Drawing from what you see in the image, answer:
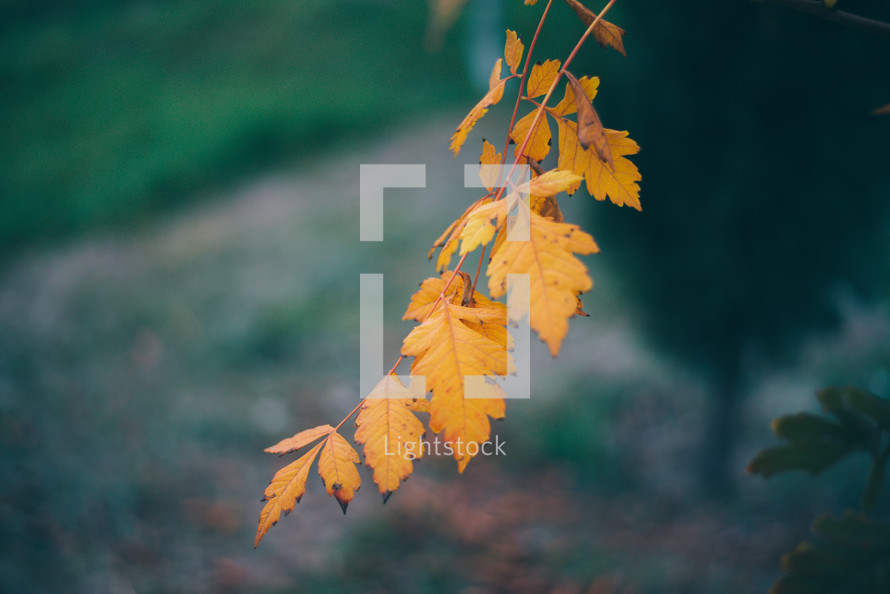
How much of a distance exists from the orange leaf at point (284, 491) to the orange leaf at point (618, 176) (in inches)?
18.0

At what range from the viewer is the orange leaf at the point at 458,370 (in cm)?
44

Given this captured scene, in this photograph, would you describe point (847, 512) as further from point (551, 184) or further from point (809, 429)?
point (551, 184)

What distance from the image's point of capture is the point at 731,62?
1841 millimetres

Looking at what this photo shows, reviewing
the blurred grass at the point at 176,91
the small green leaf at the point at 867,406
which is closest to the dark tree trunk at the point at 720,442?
the small green leaf at the point at 867,406

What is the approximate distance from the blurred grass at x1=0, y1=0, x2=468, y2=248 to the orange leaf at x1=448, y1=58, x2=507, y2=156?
398 cm

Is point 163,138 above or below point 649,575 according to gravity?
above

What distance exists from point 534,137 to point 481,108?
8 centimetres

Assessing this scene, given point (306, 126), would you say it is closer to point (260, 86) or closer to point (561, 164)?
point (260, 86)

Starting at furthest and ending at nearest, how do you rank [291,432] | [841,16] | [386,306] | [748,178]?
[386,306]
[291,432]
[748,178]
[841,16]

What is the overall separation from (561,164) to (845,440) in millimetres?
392

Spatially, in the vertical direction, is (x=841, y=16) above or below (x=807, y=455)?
above

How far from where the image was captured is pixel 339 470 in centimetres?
51

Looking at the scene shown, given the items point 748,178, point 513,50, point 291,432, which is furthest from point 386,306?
point 513,50

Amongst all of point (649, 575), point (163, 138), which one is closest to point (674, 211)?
point (649, 575)
